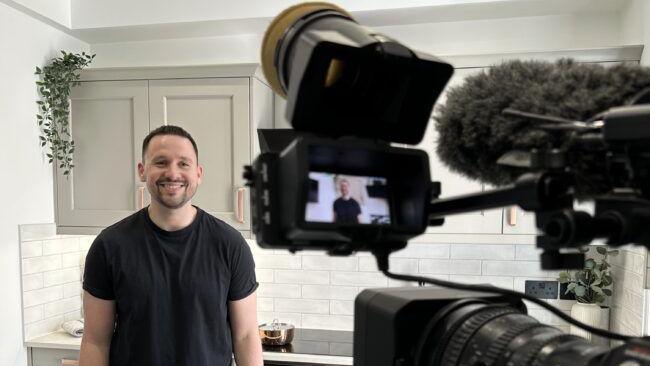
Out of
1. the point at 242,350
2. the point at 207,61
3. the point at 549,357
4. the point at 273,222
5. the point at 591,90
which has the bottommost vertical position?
the point at 242,350

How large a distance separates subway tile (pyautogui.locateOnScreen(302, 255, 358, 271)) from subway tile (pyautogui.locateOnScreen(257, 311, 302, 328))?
0.91ft

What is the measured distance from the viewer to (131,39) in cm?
246

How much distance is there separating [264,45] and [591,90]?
330 mm

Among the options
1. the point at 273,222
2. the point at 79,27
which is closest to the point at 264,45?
the point at 273,222

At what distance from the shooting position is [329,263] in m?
2.48

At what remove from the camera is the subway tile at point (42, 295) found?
2.13 m

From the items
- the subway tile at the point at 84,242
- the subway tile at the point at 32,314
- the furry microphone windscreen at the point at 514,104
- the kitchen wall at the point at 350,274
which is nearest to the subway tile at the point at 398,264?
the kitchen wall at the point at 350,274

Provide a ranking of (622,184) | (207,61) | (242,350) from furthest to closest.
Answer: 1. (207,61)
2. (242,350)
3. (622,184)

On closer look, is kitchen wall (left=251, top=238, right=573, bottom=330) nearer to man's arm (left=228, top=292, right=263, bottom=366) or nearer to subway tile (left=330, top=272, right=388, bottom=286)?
subway tile (left=330, top=272, right=388, bottom=286)

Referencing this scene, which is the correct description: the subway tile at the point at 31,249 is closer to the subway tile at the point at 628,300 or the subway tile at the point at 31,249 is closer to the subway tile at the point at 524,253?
the subway tile at the point at 524,253

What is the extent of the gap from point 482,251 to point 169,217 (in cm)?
154

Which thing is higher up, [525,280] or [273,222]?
[273,222]

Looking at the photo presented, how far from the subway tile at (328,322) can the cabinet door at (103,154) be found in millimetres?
1037

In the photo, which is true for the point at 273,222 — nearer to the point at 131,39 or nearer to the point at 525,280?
the point at 525,280
